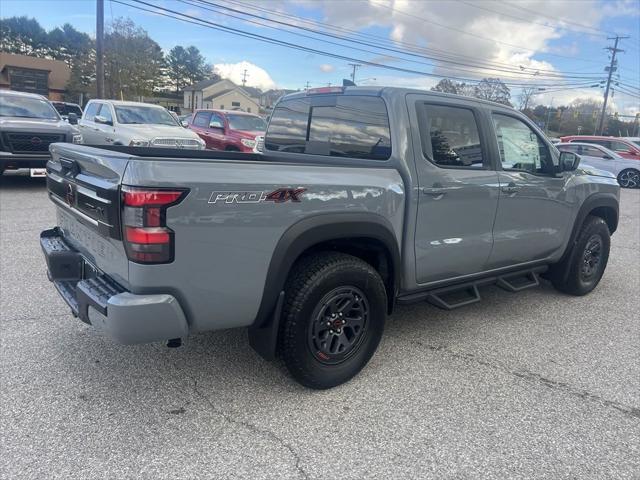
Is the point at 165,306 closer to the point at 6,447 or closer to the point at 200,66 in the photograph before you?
the point at 6,447

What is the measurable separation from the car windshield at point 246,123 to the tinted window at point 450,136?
1097 cm

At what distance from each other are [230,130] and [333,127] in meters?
10.8

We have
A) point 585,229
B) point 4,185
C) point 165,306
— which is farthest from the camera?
point 4,185

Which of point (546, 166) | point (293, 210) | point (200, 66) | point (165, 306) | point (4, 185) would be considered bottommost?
point (4, 185)

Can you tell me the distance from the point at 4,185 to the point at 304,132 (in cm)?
904

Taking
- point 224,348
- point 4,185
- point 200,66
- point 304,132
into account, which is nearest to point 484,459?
point 224,348

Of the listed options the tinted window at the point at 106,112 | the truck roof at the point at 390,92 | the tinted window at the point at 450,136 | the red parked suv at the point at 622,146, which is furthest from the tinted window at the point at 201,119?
the red parked suv at the point at 622,146

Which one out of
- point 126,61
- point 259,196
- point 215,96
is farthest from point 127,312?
point 215,96

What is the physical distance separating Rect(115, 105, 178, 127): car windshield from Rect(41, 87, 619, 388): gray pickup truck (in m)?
8.64

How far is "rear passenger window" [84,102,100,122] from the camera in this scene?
1287cm

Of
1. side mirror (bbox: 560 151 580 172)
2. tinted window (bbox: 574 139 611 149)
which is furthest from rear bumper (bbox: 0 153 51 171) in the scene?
tinted window (bbox: 574 139 611 149)

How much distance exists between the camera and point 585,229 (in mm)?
5172

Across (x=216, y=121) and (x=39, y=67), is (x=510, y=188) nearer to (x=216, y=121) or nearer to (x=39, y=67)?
(x=216, y=121)

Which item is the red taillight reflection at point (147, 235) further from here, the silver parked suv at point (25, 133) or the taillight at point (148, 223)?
the silver parked suv at point (25, 133)
